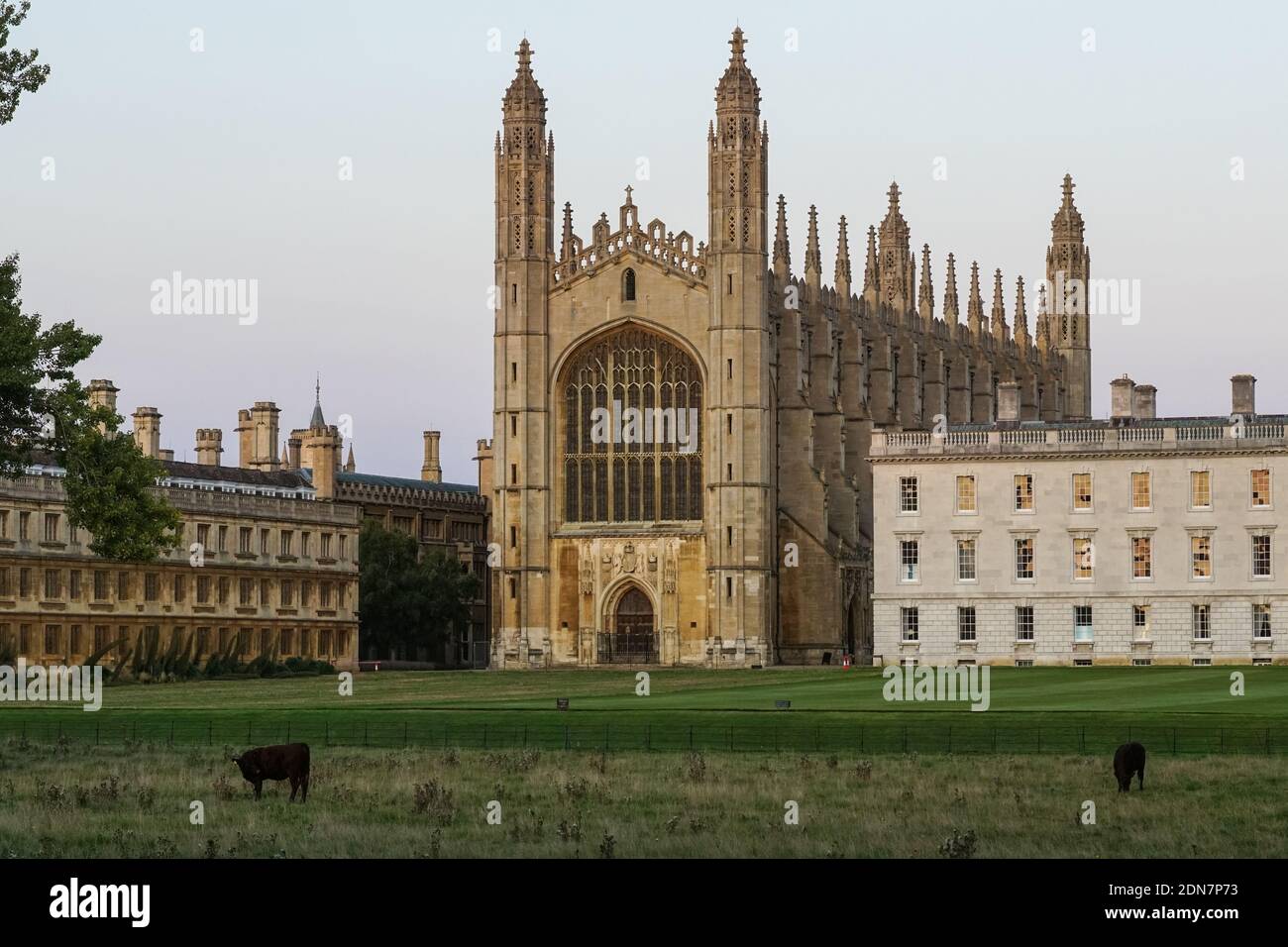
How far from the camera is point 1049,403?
14125 centimetres

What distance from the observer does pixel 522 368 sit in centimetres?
10962

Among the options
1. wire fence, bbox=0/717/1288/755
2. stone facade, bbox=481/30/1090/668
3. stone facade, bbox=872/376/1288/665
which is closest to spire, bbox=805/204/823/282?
stone facade, bbox=481/30/1090/668

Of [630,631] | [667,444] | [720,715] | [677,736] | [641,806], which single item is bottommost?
[641,806]

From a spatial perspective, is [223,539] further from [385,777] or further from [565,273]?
[385,777]

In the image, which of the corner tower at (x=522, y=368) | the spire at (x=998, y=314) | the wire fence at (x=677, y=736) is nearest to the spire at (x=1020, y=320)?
the spire at (x=998, y=314)

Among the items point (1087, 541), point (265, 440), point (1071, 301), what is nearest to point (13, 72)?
point (1087, 541)

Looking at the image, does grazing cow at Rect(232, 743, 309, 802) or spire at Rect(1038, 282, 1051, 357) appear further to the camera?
spire at Rect(1038, 282, 1051, 357)

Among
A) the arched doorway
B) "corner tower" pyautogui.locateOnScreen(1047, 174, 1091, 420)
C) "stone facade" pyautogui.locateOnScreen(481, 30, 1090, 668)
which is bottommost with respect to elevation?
the arched doorway

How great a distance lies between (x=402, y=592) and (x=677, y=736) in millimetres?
67701

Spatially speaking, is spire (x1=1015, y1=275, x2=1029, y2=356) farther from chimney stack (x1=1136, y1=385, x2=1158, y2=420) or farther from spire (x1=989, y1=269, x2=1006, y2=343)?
chimney stack (x1=1136, y1=385, x2=1158, y2=420)

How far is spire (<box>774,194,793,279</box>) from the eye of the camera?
111312mm

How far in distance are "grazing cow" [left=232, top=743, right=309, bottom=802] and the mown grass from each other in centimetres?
35

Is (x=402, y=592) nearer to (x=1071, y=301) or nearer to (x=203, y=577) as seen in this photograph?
(x=203, y=577)

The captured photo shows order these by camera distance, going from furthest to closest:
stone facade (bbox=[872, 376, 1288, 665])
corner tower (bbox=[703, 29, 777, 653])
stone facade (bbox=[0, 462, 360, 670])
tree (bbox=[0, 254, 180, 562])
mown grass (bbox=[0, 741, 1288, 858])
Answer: corner tower (bbox=[703, 29, 777, 653]) < stone facade (bbox=[0, 462, 360, 670]) < stone facade (bbox=[872, 376, 1288, 665]) < tree (bbox=[0, 254, 180, 562]) < mown grass (bbox=[0, 741, 1288, 858])
